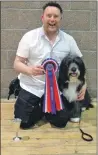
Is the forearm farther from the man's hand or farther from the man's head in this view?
the man's hand

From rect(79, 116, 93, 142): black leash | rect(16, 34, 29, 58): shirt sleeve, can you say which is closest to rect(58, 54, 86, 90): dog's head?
rect(16, 34, 29, 58): shirt sleeve

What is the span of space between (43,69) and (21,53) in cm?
19

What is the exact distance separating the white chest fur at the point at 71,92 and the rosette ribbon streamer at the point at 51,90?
0.06 m

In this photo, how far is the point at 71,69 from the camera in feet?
7.77

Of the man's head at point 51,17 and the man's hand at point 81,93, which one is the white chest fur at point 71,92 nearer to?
the man's hand at point 81,93

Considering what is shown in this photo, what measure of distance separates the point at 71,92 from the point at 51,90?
5.4 inches

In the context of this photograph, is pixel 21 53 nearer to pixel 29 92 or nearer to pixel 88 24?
pixel 29 92

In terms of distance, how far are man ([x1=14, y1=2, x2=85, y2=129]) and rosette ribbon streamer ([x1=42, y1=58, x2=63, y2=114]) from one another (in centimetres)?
5

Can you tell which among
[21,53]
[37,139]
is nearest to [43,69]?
[21,53]

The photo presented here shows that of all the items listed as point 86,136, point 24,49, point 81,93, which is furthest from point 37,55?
point 86,136

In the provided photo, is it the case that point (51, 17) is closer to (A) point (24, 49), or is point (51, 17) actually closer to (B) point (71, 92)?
(A) point (24, 49)

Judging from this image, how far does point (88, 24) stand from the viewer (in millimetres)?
2842

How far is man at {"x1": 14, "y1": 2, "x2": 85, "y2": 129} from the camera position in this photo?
2406 millimetres

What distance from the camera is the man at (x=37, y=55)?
241 centimetres
